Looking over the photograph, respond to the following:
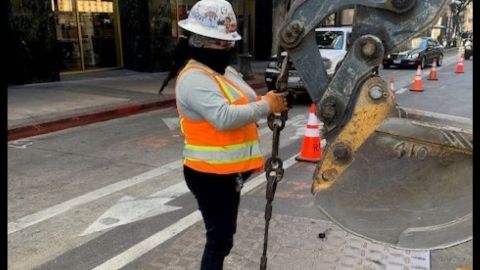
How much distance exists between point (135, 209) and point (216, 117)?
254cm

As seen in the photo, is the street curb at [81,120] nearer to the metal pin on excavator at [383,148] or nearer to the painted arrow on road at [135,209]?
the painted arrow on road at [135,209]

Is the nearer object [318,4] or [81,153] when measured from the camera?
[318,4]

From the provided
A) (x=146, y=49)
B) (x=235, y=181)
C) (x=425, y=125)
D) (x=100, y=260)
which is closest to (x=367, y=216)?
(x=425, y=125)

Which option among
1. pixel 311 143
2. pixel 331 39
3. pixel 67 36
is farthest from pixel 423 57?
pixel 311 143

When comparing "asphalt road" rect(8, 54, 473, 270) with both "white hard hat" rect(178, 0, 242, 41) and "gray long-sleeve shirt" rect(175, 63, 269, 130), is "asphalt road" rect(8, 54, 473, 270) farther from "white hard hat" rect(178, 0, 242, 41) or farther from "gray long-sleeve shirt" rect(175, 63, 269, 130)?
"white hard hat" rect(178, 0, 242, 41)

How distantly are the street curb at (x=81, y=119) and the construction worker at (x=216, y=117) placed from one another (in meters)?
6.04

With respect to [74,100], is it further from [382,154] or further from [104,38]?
[382,154]

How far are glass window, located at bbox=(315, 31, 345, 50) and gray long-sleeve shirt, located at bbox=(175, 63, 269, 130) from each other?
31.8ft

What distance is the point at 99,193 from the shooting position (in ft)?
17.1

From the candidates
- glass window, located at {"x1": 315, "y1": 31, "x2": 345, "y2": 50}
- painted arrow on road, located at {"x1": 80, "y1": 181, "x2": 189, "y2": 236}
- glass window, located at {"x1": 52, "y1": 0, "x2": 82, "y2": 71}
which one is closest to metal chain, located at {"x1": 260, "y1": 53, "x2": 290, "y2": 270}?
painted arrow on road, located at {"x1": 80, "y1": 181, "x2": 189, "y2": 236}

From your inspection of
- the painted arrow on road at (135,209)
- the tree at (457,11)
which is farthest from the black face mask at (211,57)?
the painted arrow on road at (135,209)

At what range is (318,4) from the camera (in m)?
2.15
